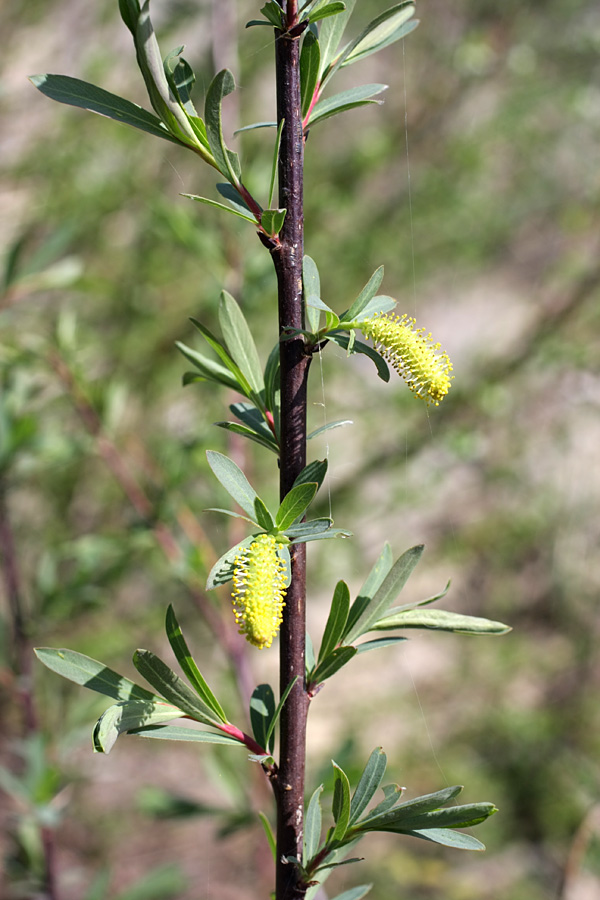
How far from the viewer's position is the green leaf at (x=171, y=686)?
0.32m

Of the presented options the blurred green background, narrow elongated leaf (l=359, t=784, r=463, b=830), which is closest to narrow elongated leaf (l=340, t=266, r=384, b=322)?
narrow elongated leaf (l=359, t=784, r=463, b=830)

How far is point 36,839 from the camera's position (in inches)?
35.4

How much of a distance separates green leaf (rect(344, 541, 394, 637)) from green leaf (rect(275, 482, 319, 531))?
76 millimetres

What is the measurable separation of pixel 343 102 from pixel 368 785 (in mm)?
336

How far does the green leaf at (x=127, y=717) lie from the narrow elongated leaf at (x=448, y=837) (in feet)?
0.42

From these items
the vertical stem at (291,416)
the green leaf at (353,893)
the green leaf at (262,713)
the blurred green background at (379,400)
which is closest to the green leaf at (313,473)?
the vertical stem at (291,416)

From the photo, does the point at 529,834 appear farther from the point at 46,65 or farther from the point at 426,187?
the point at 46,65

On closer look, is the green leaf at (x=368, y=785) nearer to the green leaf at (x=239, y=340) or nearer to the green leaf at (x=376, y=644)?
the green leaf at (x=376, y=644)

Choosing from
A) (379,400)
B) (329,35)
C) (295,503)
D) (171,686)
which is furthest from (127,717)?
(379,400)

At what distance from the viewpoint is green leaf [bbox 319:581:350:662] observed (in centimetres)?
35

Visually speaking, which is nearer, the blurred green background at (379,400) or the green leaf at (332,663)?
the green leaf at (332,663)

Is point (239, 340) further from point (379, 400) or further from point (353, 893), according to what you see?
point (379, 400)

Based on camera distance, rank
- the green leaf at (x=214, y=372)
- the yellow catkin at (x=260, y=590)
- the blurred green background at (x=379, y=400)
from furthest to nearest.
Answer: the blurred green background at (x=379, y=400) < the green leaf at (x=214, y=372) < the yellow catkin at (x=260, y=590)

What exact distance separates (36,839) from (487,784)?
141 centimetres
